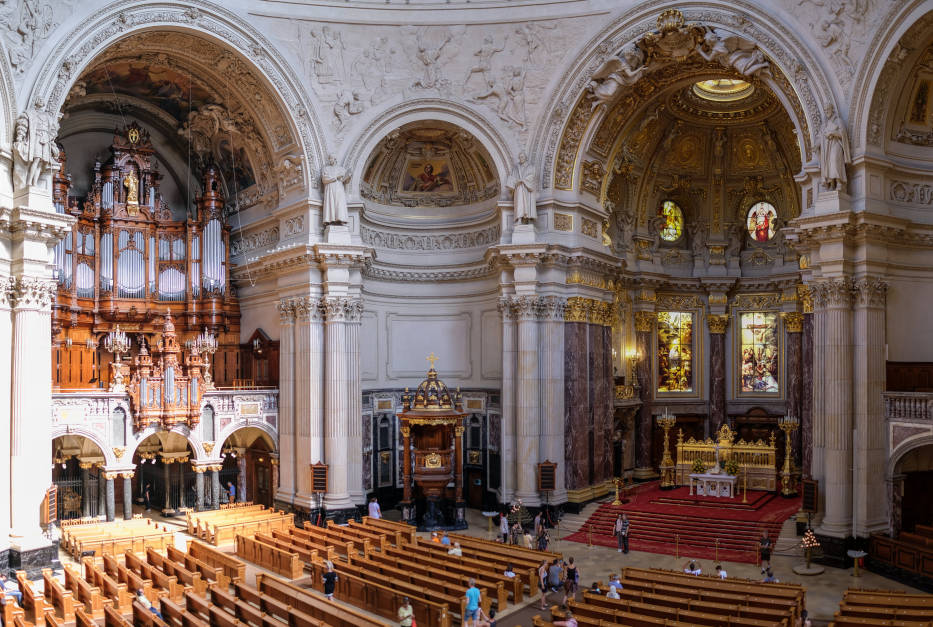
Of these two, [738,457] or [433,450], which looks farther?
[738,457]

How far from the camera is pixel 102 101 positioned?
32.5m

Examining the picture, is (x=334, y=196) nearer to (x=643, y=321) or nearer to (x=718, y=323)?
(x=643, y=321)

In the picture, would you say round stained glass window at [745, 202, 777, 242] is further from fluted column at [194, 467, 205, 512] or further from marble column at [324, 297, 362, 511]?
fluted column at [194, 467, 205, 512]

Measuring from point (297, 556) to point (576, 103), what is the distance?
1791 centimetres

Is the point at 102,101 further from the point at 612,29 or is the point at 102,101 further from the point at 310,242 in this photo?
the point at 612,29

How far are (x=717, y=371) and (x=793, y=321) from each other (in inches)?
156

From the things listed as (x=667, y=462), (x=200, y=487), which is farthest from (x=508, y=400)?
(x=200, y=487)

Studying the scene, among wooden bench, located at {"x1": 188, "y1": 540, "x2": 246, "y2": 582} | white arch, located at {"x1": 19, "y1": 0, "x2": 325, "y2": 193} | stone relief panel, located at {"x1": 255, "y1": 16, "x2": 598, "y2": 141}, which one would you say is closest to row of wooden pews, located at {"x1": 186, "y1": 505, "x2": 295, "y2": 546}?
wooden bench, located at {"x1": 188, "y1": 540, "x2": 246, "y2": 582}

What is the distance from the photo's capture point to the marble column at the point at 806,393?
29031 millimetres

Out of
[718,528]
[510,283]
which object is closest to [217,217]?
[510,283]

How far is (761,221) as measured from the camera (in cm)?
Answer: 3716

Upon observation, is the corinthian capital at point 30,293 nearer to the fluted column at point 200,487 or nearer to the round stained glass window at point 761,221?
the fluted column at point 200,487

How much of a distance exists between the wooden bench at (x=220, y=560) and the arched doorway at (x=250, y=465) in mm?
8373

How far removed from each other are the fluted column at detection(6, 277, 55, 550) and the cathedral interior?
0.31ft
